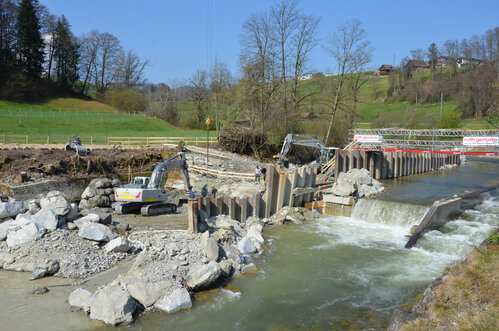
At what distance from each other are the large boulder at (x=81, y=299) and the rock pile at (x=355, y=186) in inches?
583

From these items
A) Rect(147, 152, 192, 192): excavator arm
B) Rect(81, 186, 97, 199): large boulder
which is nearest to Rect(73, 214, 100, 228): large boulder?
Rect(147, 152, 192, 192): excavator arm

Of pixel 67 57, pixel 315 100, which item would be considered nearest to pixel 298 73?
pixel 315 100

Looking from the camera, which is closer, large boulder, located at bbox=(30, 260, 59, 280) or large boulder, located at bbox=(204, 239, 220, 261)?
large boulder, located at bbox=(30, 260, 59, 280)

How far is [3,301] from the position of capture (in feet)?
34.6

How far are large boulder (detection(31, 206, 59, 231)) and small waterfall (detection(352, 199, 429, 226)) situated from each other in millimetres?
14202

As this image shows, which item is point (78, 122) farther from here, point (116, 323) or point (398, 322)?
point (398, 322)

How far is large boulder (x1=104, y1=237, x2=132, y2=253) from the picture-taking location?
13.2 m

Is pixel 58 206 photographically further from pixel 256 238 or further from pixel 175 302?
pixel 256 238

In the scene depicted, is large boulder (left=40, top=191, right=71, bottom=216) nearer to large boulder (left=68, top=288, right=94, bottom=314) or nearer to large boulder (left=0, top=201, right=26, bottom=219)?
large boulder (left=0, top=201, right=26, bottom=219)

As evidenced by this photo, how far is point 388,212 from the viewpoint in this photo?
64.8 ft

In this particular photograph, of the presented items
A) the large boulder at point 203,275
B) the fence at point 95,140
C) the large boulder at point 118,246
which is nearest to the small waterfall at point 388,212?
the large boulder at point 203,275

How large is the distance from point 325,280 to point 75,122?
153ft

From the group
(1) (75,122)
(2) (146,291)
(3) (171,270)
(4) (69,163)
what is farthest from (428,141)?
(1) (75,122)

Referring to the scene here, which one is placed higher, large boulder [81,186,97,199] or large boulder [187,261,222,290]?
large boulder [81,186,97,199]
